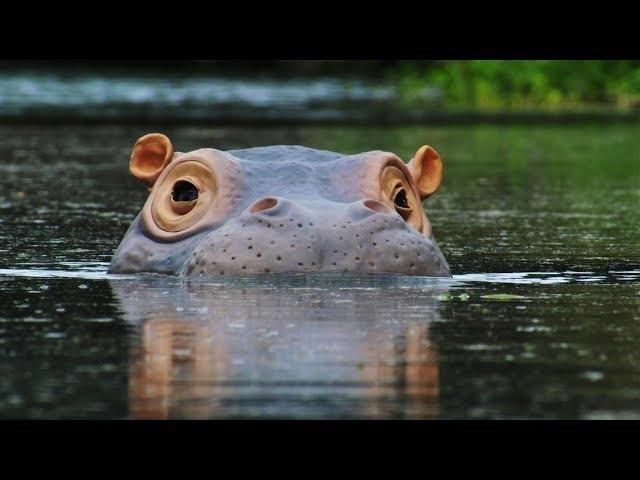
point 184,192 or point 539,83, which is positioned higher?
point 184,192

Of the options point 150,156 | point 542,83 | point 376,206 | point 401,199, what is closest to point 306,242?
point 376,206

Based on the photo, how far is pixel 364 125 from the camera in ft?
102

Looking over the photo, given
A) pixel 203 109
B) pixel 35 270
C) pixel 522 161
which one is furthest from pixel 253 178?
pixel 203 109

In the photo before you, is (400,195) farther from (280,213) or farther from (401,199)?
(280,213)

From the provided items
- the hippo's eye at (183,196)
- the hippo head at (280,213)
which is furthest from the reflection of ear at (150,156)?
the hippo's eye at (183,196)

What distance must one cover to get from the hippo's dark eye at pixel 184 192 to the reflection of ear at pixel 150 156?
0.26 m

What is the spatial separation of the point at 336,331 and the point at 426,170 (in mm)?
3445

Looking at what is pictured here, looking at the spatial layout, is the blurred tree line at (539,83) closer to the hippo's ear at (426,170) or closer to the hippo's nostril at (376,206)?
the hippo's ear at (426,170)

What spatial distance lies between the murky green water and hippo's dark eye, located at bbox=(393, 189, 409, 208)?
580mm

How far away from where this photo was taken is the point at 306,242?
1007 cm

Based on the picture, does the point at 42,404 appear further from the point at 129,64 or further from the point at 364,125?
the point at 129,64

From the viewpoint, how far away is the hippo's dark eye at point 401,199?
1132 centimetres
